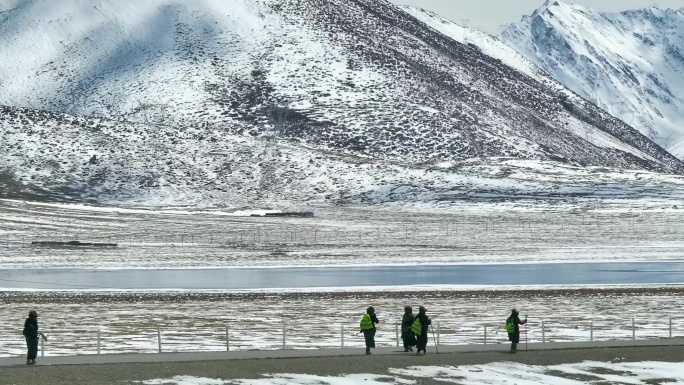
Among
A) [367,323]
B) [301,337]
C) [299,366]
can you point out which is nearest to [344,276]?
[301,337]

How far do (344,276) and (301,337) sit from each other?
34606mm

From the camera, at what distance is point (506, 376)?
4066 centimetres

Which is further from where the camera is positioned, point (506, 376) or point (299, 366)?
point (299, 366)

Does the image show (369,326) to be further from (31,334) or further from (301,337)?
(31,334)

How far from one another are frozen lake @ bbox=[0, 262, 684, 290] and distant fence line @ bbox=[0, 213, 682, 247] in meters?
25.9

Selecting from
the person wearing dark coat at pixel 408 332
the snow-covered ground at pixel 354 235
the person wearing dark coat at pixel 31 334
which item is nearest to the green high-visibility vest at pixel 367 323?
the person wearing dark coat at pixel 408 332

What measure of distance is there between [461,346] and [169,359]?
35.4 ft

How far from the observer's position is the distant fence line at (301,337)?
158 feet

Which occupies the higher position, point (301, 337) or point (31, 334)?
point (31, 334)

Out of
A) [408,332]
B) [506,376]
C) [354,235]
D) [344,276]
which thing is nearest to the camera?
[506,376]

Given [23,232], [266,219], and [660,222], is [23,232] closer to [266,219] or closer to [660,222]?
[266,219]

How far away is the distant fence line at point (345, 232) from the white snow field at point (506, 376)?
3013 inches

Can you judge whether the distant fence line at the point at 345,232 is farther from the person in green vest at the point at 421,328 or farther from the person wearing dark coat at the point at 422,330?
the person in green vest at the point at 421,328

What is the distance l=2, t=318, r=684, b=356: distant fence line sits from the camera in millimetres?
48188
